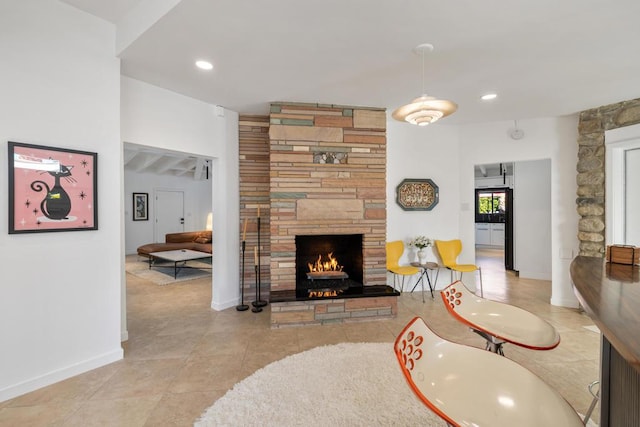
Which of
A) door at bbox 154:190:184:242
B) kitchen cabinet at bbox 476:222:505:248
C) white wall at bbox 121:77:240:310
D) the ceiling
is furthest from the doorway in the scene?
door at bbox 154:190:184:242

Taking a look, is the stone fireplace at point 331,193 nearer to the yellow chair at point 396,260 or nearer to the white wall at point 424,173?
the yellow chair at point 396,260

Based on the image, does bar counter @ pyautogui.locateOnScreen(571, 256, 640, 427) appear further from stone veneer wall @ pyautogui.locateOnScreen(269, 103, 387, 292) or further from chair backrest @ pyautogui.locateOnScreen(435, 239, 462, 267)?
chair backrest @ pyautogui.locateOnScreen(435, 239, 462, 267)

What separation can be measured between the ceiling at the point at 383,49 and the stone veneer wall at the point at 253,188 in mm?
554

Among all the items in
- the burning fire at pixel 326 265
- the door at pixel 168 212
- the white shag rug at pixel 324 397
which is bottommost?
the white shag rug at pixel 324 397

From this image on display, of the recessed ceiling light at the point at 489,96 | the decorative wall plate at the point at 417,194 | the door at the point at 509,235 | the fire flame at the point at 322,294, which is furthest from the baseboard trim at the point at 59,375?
the door at the point at 509,235

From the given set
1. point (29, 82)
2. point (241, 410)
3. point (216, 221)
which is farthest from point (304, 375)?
point (29, 82)

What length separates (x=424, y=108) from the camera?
211 cm

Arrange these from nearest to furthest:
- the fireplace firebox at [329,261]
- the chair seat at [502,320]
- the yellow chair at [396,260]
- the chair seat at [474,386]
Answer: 1. the chair seat at [474,386]
2. the chair seat at [502,320]
3. the fireplace firebox at [329,261]
4. the yellow chair at [396,260]

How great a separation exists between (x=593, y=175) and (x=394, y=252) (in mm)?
2717

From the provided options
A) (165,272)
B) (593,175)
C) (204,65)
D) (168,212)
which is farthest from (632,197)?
(168,212)

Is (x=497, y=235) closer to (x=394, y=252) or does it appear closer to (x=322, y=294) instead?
(x=394, y=252)

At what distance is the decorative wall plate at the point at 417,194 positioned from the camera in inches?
173

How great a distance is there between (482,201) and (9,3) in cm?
1064

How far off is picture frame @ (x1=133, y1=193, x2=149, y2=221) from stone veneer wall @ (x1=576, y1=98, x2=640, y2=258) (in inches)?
391
